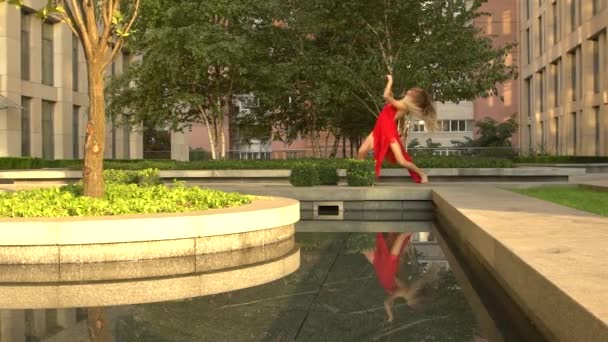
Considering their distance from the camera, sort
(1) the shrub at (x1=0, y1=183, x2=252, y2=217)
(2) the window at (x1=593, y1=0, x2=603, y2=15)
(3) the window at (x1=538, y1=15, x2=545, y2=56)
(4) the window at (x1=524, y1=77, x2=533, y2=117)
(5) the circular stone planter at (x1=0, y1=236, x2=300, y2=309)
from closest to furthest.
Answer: (5) the circular stone planter at (x1=0, y1=236, x2=300, y2=309), (1) the shrub at (x1=0, y1=183, x2=252, y2=217), (2) the window at (x1=593, y1=0, x2=603, y2=15), (3) the window at (x1=538, y1=15, x2=545, y2=56), (4) the window at (x1=524, y1=77, x2=533, y2=117)

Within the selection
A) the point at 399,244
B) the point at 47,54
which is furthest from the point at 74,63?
the point at 399,244

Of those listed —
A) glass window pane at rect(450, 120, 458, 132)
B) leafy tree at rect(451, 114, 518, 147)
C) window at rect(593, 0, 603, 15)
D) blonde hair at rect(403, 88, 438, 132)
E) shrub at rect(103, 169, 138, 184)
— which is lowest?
shrub at rect(103, 169, 138, 184)

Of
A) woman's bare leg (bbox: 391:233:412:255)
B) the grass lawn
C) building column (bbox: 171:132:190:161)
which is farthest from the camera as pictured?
building column (bbox: 171:132:190:161)

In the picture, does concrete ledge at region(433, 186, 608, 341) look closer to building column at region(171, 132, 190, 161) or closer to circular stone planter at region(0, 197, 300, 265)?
circular stone planter at region(0, 197, 300, 265)

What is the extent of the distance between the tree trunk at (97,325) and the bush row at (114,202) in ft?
10.2

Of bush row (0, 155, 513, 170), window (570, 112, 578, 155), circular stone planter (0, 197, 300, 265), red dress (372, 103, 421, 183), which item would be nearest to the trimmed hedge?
window (570, 112, 578, 155)

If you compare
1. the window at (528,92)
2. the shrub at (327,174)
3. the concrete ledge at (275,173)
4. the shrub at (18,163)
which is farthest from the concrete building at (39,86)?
the window at (528,92)

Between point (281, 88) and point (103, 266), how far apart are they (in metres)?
18.0

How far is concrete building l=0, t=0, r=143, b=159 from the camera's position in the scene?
30922 millimetres

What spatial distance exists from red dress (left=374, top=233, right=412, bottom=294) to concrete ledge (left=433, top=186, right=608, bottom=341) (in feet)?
3.03

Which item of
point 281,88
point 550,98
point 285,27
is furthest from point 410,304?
point 550,98

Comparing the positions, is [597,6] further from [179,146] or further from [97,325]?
[97,325]

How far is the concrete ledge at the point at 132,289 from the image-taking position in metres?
5.55

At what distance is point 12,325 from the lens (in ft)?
15.5
